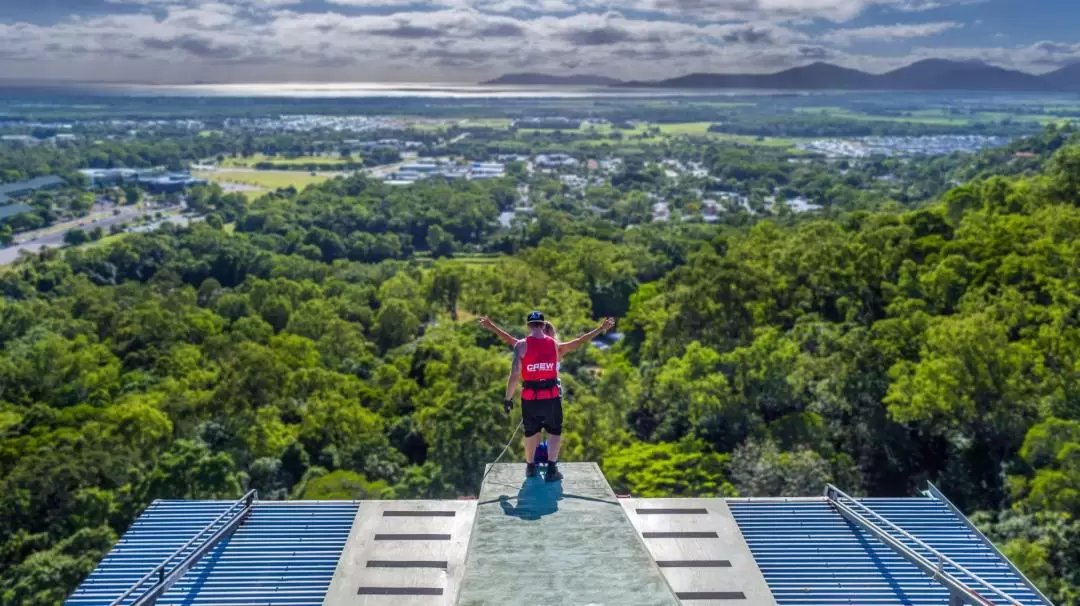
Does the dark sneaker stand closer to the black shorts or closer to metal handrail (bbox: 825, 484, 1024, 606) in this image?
the black shorts

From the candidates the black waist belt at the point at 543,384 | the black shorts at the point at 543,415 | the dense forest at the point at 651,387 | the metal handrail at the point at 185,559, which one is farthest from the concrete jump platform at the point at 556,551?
the dense forest at the point at 651,387

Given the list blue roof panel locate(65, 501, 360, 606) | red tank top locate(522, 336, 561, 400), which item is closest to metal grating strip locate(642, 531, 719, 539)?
red tank top locate(522, 336, 561, 400)

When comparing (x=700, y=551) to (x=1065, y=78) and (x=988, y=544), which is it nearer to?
(x=988, y=544)

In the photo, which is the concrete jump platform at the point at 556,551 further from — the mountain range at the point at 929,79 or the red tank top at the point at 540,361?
the mountain range at the point at 929,79

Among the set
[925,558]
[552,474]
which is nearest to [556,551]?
[552,474]

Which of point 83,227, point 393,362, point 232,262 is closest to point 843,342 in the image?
point 393,362

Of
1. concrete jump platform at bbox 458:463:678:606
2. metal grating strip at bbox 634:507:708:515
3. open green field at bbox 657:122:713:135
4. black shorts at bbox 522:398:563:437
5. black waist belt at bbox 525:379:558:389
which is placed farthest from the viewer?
open green field at bbox 657:122:713:135
